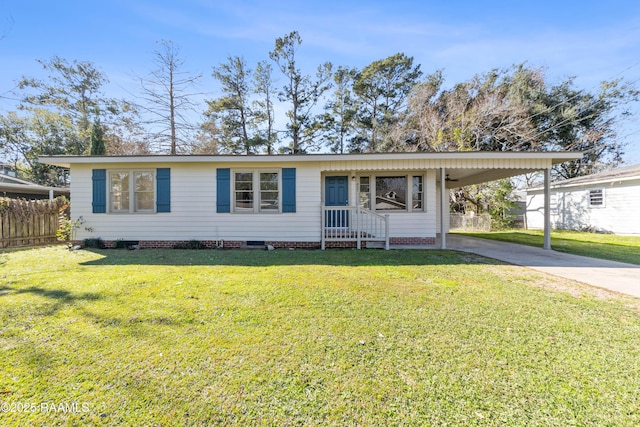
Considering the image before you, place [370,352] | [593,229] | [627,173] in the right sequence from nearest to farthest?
[370,352] < [627,173] < [593,229]

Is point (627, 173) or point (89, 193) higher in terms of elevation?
point (627, 173)

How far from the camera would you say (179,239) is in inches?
305

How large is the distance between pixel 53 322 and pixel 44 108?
85.0 feet

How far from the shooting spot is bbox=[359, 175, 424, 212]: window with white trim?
8.32 meters

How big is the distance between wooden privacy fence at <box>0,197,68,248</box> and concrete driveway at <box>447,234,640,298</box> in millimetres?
12842

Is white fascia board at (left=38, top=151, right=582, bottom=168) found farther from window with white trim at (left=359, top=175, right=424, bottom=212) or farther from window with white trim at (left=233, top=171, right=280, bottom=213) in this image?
window with white trim at (left=359, top=175, right=424, bottom=212)

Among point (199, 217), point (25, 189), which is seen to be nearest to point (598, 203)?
point (199, 217)

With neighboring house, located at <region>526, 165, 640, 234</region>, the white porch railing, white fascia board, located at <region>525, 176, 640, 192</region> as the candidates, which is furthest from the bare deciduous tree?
white fascia board, located at <region>525, 176, 640, 192</region>

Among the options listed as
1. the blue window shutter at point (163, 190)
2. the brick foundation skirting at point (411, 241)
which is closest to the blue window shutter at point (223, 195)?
the blue window shutter at point (163, 190)

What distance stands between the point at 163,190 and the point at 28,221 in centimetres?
452

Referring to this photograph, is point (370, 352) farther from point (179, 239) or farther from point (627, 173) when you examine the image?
point (627, 173)

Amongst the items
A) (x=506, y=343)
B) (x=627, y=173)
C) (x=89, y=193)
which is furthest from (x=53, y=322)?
(x=627, y=173)

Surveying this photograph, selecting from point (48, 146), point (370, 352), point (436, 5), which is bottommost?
point (370, 352)

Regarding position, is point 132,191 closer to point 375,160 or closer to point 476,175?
point 375,160
